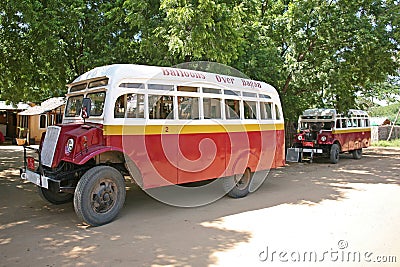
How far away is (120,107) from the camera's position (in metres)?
6.25

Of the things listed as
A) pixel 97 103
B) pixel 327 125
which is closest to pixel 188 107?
pixel 97 103

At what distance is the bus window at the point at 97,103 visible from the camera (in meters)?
6.32

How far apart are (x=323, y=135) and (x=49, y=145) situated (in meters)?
11.9

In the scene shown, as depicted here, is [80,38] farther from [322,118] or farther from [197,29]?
[322,118]

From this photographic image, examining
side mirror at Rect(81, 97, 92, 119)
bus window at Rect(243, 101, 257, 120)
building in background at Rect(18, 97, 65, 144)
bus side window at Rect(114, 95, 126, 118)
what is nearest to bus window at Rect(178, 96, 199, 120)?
bus side window at Rect(114, 95, 126, 118)

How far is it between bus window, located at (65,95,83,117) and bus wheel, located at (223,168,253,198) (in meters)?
3.65

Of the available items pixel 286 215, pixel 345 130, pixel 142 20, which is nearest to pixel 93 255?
pixel 286 215

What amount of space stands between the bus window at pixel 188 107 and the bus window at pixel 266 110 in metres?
2.41

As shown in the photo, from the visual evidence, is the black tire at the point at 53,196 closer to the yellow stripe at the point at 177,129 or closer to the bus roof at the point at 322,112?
the yellow stripe at the point at 177,129

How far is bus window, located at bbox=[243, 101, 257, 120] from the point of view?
852 centimetres

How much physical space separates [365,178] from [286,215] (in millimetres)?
6003

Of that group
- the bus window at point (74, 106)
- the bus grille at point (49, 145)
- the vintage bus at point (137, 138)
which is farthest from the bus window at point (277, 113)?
the bus grille at point (49, 145)

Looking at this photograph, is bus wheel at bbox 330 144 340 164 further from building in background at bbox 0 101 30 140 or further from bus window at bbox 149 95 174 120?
building in background at bbox 0 101 30 140

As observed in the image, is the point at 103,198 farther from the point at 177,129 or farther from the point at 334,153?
the point at 334,153
